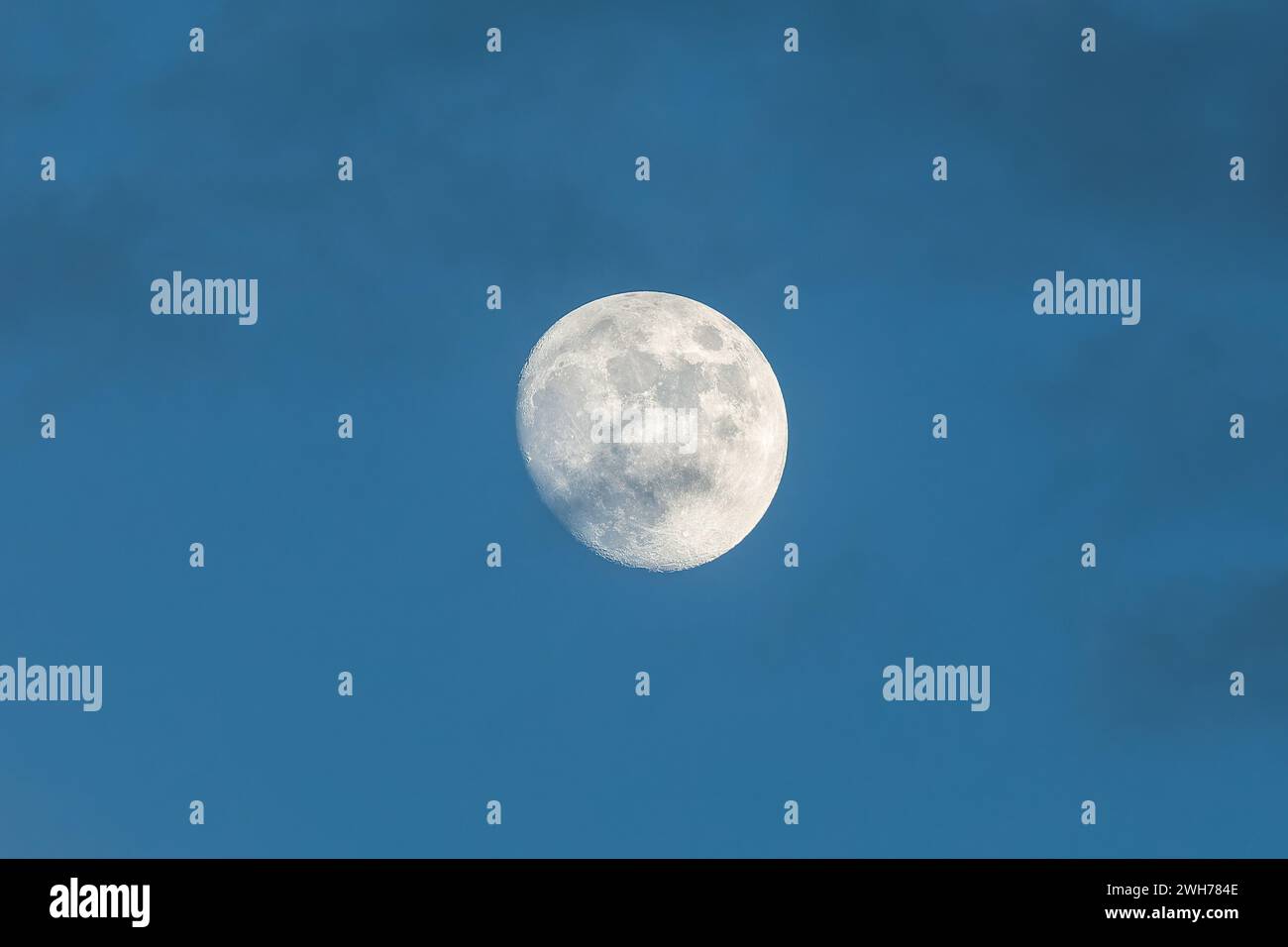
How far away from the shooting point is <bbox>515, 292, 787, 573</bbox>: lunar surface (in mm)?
26703

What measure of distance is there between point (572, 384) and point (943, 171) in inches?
461

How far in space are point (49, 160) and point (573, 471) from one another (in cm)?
1514

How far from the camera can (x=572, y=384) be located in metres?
27.1

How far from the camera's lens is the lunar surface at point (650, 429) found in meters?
26.7

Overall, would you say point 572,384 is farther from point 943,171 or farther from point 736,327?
point 943,171

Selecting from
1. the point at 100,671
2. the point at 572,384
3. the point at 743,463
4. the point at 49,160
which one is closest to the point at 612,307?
the point at 572,384

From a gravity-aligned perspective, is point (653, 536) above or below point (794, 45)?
below

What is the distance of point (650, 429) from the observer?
26.6 meters
